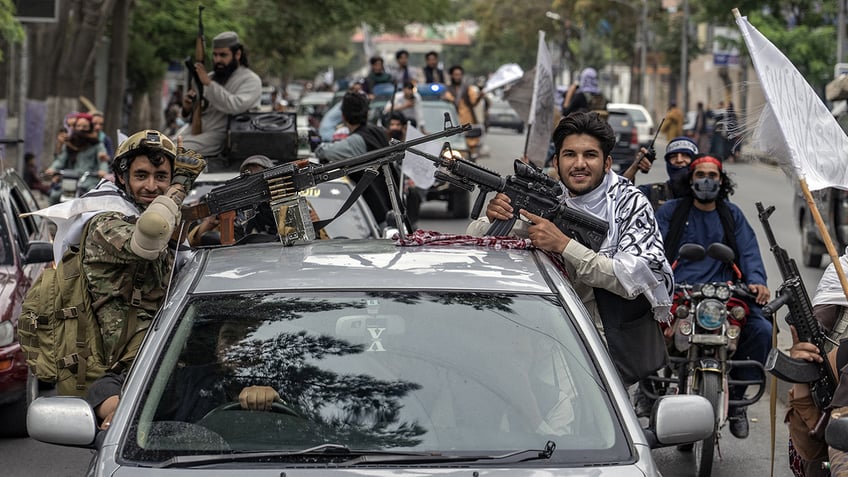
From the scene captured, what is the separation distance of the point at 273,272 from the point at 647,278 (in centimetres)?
159

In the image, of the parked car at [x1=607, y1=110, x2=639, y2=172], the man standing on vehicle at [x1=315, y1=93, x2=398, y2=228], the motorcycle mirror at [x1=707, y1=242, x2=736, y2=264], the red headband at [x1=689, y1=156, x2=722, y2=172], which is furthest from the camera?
the parked car at [x1=607, y1=110, x2=639, y2=172]

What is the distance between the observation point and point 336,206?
10.2 m

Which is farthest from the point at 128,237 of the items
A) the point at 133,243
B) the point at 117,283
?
the point at 117,283

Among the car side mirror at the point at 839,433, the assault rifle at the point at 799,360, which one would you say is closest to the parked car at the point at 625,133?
the assault rifle at the point at 799,360

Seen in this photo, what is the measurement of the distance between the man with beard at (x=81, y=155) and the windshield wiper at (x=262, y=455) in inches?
453

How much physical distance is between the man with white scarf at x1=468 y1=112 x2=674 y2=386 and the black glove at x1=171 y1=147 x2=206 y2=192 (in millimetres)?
1200

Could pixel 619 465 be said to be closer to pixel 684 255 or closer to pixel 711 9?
pixel 684 255

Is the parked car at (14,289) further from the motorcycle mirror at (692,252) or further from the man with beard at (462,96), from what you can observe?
the man with beard at (462,96)

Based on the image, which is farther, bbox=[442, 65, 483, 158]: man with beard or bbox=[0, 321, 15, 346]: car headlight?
bbox=[442, 65, 483, 158]: man with beard

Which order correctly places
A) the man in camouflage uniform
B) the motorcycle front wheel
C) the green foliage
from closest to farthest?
1. the man in camouflage uniform
2. the motorcycle front wheel
3. the green foliage

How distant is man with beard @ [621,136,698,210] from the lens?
7.99 metres

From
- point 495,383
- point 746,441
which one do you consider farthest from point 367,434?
point 746,441

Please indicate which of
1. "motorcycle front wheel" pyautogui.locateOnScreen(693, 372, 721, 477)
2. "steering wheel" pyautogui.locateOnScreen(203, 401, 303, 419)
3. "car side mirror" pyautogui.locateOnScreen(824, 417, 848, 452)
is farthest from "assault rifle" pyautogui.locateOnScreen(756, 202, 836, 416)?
"motorcycle front wheel" pyautogui.locateOnScreen(693, 372, 721, 477)

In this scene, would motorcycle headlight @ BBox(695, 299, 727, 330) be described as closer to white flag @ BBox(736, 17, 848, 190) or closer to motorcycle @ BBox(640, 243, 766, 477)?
motorcycle @ BBox(640, 243, 766, 477)
